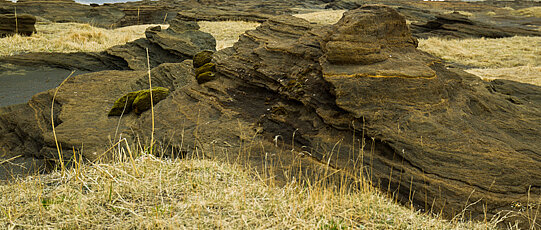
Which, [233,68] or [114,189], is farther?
[233,68]

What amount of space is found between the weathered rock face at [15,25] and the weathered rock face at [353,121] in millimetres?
13136

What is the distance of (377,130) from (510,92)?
18.1 ft

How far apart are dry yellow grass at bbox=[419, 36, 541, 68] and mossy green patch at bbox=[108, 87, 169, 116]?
16.1 m

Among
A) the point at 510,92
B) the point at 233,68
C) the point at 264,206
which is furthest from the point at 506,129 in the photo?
the point at 233,68

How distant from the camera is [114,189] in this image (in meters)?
4.29

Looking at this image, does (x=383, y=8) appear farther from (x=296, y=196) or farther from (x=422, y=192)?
(x=296, y=196)

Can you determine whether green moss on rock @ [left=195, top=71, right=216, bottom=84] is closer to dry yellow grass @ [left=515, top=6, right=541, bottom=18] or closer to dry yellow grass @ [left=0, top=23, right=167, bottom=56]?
dry yellow grass @ [left=0, top=23, right=167, bottom=56]

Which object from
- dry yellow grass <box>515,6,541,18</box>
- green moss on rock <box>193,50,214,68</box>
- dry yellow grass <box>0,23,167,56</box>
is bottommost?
dry yellow grass <box>0,23,167,56</box>

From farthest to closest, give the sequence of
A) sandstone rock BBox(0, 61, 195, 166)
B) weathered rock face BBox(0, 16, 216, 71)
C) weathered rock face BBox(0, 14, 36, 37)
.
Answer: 1. weathered rock face BBox(0, 14, 36, 37)
2. weathered rock face BBox(0, 16, 216, 71)
3. sandstone rock BBox(0, 61, 195, 166)

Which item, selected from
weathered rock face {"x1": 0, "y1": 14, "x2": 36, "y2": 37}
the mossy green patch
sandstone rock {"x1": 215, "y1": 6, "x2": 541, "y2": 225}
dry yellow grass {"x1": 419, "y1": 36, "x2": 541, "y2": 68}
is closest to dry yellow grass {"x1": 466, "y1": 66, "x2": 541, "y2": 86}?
dry yellow grass {"x1": 419, "y1": 36, "x2": 541, "y2": 68}

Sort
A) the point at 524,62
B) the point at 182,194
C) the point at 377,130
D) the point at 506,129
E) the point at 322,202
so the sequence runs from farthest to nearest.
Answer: the point at 524,62
the point at 506,129
the point at 377,130
the point at 182,194
the point at 322,202

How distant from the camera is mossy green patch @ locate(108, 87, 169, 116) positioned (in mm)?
8305

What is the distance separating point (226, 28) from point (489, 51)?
1746 cm

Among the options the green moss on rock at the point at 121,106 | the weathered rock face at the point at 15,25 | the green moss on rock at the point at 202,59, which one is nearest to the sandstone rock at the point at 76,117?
the green moss on rock at the point at 121,106
